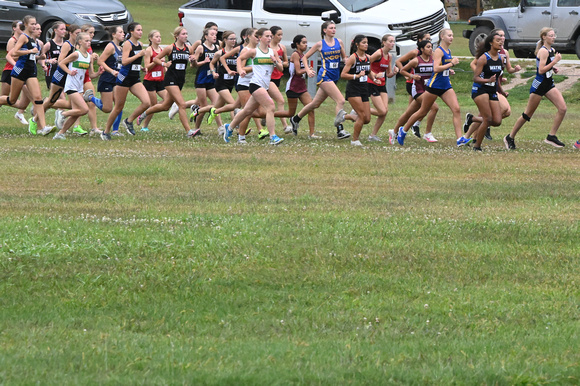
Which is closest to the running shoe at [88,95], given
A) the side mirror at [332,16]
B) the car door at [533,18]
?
the side mirror at [332,16]

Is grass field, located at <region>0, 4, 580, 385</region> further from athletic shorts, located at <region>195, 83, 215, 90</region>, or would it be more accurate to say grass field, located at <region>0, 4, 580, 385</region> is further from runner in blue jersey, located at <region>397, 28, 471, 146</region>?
athletic shorts, located at <region>195, 83, 215, 90</region>

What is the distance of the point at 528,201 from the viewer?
10.6m

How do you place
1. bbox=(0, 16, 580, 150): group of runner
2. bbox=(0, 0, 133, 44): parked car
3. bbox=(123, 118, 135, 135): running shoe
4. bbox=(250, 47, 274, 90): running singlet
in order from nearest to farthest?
bbox=(250, 47, 274, 90): running singlet < bbox=(0, 16, 580, 150): group of runner < bbox=(123, 118, 135, 135): running shoe < bbox=(0, 0, 133, 44): parked car

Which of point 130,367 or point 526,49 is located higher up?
point 130,367

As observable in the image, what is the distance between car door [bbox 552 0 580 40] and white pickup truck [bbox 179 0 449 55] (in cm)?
351

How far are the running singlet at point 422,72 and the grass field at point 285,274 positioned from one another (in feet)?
14.0

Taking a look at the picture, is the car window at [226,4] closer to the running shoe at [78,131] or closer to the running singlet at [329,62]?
the running shoe at [78,131]

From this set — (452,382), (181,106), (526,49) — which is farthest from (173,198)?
(526,49)

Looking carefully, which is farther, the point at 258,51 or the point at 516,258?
the point at 258,51

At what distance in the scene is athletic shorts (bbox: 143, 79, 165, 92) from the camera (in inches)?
690

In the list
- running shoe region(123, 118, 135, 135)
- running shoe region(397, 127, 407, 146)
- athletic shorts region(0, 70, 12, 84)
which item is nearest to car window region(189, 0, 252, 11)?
athletic shorts region(0, 70, 12, 84)

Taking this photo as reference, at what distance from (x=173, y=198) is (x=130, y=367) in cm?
522

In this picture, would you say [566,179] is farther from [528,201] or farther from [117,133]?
[117,133]

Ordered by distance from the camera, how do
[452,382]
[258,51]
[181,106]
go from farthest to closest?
[181,106] < [258,51] < [452,382]
